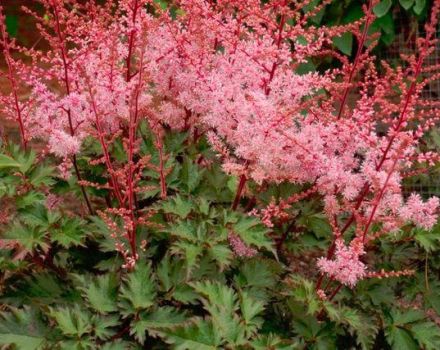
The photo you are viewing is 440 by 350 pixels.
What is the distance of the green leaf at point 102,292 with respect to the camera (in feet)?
6.14

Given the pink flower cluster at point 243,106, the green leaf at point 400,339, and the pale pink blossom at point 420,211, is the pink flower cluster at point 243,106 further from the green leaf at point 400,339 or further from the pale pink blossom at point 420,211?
the green leaf at point 400,339

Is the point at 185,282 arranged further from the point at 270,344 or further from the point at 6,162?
the point at 6,162

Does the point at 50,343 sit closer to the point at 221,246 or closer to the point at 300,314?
the point at 221,246

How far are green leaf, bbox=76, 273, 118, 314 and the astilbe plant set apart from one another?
2.6 inches

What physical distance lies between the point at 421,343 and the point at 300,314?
0.36 m

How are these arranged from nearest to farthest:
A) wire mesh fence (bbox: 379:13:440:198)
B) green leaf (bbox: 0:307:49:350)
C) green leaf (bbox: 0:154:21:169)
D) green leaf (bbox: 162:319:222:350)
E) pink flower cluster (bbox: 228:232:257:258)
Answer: green leaf (bbox: 162:319:222:350) < green leaf (bbox: 0:307:49:350) < green leaf (bbox: 0:154:21:169) < pink flower cluster (bbox: 228:232:257:258) < wire mesh fence (bbox: 379:13:440:198)

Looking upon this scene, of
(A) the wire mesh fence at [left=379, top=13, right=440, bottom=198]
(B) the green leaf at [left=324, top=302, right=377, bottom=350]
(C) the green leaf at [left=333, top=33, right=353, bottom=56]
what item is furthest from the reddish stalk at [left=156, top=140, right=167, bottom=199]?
(A) the wire mesh fence at [left=379, top=13, right=440, bottom=198]

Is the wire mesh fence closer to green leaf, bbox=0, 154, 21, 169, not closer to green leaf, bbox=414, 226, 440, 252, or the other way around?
green leaf, bbox=414, 226, 440, 252

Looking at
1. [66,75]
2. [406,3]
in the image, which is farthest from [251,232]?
[406,3]

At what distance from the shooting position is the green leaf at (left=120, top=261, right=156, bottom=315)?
73.1 inches

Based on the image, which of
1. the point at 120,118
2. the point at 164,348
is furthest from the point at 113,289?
the point at 120,118

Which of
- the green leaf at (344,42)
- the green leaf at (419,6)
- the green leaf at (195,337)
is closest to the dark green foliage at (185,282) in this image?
the green leaf at (195,337)

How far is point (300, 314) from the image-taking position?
6.84ft

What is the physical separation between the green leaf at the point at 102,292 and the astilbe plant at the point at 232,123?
0.07 m
